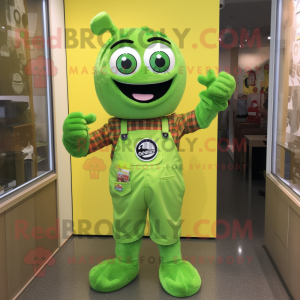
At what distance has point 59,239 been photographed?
2.85 meters

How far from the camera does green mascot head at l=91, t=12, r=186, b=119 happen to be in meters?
2.00

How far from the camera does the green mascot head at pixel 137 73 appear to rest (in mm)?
2000

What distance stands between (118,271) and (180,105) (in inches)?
57.1

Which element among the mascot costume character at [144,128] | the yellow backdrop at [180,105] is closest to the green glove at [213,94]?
the mascot costume character at [144,128]

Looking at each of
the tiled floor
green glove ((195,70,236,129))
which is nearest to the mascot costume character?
green glove ((195,70,236,129))

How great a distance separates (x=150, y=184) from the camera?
2051 millimetres

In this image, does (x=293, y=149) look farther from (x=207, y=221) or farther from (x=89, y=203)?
(x=89, y=203)

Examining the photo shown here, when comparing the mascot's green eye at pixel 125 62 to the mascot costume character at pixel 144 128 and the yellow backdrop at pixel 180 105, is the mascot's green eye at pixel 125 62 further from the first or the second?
the yellow backdrop at pixel 180 105

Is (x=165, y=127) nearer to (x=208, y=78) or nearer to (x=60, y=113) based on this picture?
(x=208, y=78)

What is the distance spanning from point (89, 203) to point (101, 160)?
423 millimetres

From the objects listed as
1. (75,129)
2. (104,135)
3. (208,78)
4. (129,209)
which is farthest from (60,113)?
(208,78)

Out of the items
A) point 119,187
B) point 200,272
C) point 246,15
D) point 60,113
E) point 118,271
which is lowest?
point 200,272

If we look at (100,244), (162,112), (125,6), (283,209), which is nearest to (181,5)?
(125,6)

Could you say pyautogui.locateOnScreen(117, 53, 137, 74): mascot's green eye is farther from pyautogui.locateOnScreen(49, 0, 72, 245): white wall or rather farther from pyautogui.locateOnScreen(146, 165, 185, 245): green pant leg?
pyautogui.locateOnScreen(49, 0, 72, 245): white wall
